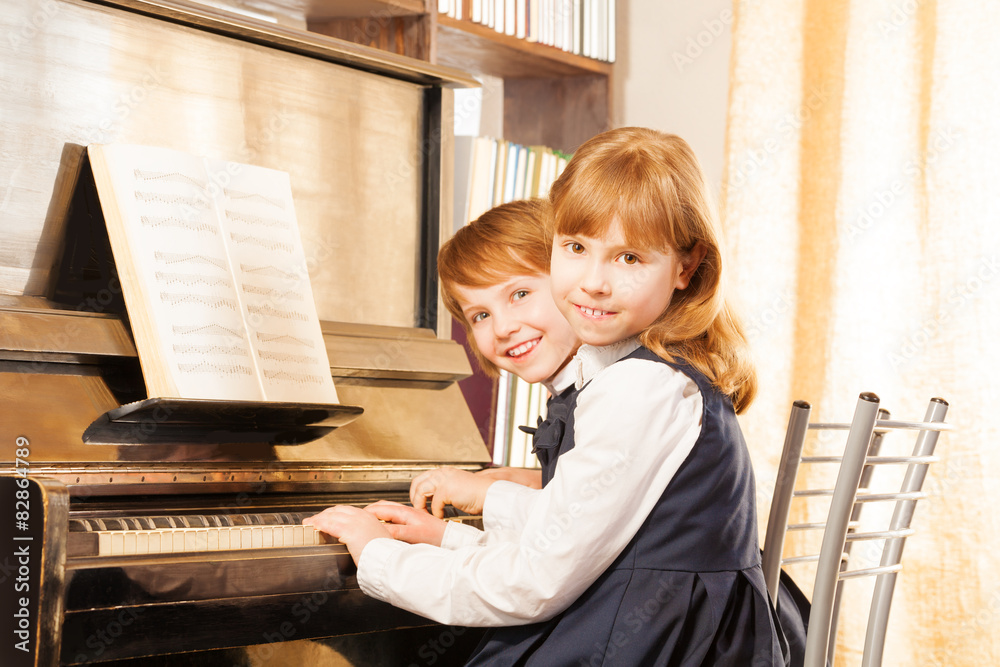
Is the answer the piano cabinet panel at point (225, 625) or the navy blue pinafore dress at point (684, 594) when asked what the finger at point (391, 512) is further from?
the navy blue pinafore dress at point (684, 594)

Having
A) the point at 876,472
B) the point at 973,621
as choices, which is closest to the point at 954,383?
the point at 876,472

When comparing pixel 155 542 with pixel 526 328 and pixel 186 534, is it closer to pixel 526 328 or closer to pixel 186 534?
pixel 186 534

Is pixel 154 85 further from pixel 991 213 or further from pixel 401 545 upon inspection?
pixel 991 213

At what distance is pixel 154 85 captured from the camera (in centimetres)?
146

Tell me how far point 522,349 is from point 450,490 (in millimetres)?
230

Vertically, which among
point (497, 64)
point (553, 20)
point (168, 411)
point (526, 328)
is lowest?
point (168, 411)

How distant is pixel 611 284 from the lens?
105 centimetres

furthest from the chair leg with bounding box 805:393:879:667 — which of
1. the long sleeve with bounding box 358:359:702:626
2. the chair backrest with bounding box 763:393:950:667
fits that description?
the long sleeve with bounding box 358:359:702:626

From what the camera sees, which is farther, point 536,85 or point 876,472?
point 536,85

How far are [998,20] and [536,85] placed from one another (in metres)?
1.20

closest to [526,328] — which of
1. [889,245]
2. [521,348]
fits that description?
[521,348]

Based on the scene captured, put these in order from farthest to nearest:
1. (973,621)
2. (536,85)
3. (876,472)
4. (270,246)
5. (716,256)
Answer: (536,85) → (876,472) → (973,621) → (270,246) → (716,256)

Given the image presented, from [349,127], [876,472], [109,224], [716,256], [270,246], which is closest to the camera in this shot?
[716,256]

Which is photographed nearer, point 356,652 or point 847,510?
point 847,510
